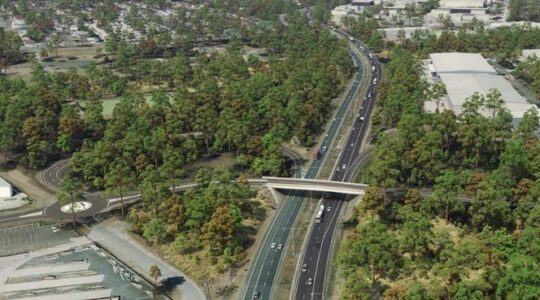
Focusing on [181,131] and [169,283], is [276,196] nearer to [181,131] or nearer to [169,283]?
[169,283]

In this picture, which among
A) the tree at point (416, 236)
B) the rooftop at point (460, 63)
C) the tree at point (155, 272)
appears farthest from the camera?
the rooftop at point (460, 63)

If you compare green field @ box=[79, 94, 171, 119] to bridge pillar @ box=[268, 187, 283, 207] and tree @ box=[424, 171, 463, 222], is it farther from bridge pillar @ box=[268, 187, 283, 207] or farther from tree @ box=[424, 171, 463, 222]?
tree @ box=[424, 171, 463, 222]

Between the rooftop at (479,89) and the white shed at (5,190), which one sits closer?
the white shed at (5,190)

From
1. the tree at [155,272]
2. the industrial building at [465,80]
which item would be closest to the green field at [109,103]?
the tree at [155,272]

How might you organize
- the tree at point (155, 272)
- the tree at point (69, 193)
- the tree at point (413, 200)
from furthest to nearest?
the tree at point (69, 193)
the tree at point (413, 200)
the tree at point (155, 272)

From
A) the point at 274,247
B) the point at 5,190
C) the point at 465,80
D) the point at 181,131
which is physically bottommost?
the point at 274,247

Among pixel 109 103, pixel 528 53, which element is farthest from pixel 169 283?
pixel 528 53

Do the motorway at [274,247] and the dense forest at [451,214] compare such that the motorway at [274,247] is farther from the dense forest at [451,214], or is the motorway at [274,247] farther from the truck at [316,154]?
the dense forest at [451,214]
